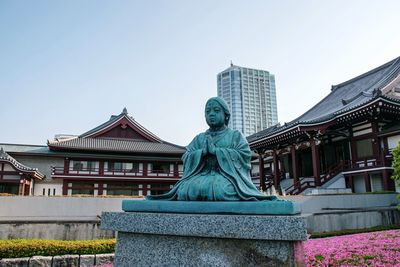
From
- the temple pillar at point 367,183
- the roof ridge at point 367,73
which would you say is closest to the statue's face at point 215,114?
the temple pillar at point 367,183

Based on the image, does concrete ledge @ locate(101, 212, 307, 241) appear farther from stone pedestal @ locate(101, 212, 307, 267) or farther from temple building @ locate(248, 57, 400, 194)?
temple building @ locate(248, 57, 400, 194)

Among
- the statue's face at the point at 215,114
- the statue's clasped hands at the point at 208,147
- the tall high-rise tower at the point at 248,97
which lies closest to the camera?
the statue's clasped hands at the point at 208,147

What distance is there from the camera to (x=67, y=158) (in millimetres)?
31734

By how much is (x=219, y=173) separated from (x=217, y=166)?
14 cm

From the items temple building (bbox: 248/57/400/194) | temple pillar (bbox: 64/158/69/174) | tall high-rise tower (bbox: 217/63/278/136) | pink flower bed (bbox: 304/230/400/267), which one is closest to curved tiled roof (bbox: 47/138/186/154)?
temple pillar (bbox: 64/158/69/174)

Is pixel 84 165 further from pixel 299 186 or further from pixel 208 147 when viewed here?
pixel 208 147

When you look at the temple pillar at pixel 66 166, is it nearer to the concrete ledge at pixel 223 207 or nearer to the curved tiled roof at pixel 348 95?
the curved tiled roof at pixel 348 95

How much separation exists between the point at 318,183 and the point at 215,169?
17.4 metres

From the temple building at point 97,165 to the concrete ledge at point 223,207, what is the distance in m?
28.8

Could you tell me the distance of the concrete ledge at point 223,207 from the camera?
3633mm

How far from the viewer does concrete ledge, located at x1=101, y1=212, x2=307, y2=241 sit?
3354mm

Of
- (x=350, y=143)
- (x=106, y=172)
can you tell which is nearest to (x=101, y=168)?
(x=106, y=172)

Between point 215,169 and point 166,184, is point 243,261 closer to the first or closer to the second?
point 215,169

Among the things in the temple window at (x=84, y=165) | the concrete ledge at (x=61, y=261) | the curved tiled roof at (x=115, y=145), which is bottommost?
the concrete ledge at (x=61, y=261)
